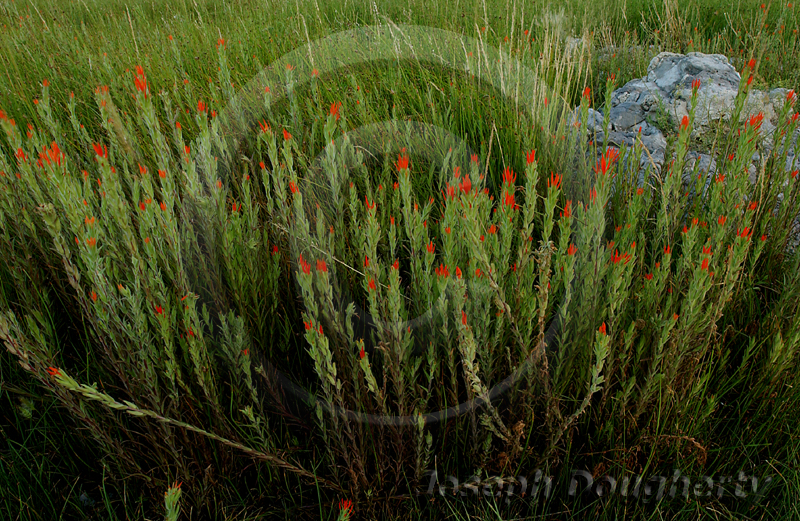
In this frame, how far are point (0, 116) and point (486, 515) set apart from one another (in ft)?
5.07

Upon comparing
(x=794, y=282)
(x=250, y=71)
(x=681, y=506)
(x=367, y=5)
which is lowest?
(x=681, y=506)

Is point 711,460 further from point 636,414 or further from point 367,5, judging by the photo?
point 367,5

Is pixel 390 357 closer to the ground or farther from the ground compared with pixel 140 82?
closer to the ground

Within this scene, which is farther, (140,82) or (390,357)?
(390,357)

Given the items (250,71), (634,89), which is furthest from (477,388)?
(634,89)

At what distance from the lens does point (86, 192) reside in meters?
1.55

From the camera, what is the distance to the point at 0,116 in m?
1.04

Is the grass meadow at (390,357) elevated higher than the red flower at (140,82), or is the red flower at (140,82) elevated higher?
the red flower at (140,82)

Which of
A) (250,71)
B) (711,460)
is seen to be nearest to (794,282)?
(711,460)

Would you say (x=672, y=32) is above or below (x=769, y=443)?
above

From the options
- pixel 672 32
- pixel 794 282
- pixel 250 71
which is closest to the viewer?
pixel 794 282

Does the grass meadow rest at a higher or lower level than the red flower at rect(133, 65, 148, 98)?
lower

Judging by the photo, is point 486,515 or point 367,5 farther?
point 367,5

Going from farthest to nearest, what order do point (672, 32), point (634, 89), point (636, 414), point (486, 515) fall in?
1. point (672, 32)
2. point (634, 89)
3. point (636, 414)
4. point (486, 515)
